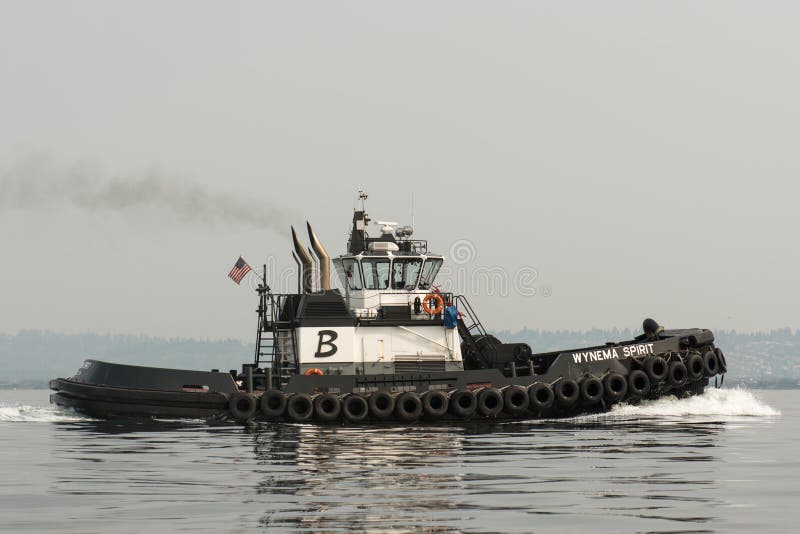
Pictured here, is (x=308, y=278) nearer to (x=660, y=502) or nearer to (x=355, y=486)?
(x=355, y=486)

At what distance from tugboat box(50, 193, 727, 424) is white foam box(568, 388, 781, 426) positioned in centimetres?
23

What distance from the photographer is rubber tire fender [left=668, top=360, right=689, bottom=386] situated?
26016mm

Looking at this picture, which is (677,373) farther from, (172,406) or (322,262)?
(172,406)

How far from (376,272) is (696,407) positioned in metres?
8.47

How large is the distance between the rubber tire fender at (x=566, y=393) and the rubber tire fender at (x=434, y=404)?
2.63 meters

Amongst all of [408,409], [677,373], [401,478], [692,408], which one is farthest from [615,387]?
[401,478]

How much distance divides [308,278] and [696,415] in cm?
1003

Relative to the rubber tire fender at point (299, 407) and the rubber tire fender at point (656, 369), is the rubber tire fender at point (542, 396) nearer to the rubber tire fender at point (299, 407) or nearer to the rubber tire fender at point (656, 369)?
the rubber tire fender at point (656, 369)

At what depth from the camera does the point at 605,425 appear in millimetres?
23922

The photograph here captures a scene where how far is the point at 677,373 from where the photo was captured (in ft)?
85.7

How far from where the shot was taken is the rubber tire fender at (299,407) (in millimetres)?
24391

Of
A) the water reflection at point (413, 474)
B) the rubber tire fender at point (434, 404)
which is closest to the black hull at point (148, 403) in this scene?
the water reflection at point (413, 474)

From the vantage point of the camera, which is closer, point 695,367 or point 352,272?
point 695,367

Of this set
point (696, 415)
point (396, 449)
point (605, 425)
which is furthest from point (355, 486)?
point (696, 415)
